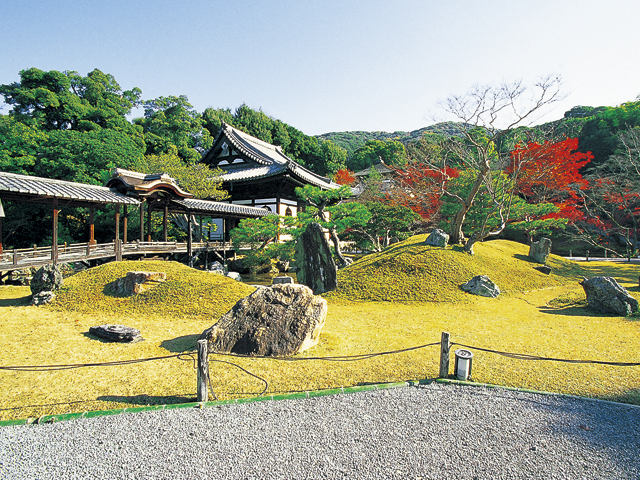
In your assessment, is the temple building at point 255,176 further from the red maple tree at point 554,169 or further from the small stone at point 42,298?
the small stone at point 42,298

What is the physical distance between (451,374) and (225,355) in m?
3.33

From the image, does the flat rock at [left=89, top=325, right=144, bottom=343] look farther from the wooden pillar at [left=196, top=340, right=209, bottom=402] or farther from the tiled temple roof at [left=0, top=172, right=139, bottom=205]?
the tiled temple roof at [left=0, top=172, right=139, bottom=205]

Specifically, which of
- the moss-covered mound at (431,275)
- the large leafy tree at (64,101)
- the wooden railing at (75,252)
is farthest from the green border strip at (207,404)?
the large leafy tree at (64,101)

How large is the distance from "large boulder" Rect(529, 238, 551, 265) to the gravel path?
440 inches

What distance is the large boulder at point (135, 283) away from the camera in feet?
27.3

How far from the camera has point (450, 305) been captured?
8.96 metres

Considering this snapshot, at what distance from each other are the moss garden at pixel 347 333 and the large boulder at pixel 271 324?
0.27 metres

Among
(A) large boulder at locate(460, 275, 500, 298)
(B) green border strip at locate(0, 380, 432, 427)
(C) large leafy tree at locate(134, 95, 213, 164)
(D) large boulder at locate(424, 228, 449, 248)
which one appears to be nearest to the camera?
(B) green border strip at locate(0, 380, 432, 427)

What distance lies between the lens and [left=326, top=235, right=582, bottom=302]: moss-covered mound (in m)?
9.75

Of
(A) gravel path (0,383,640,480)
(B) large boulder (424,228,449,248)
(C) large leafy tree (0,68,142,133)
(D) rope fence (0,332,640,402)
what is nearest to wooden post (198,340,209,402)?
(D) rope fence (0,332,640,402)

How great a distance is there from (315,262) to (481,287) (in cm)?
492

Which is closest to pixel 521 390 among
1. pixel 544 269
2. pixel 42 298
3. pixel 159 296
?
pixel 159 296

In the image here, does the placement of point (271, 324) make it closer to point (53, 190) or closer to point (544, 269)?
point (53, 190)

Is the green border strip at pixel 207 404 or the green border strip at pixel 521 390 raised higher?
the green border strip at pixel 521 390
